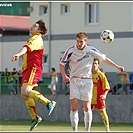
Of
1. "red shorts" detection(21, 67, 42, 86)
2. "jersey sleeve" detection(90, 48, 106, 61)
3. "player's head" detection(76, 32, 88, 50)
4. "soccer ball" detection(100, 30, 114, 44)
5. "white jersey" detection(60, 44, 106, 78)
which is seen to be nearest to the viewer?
"player's head" detection(76, 32, 88, 50)

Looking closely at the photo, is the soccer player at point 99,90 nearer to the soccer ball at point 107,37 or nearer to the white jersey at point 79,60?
the soccer ball at point 107,37

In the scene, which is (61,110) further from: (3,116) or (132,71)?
(132,71)

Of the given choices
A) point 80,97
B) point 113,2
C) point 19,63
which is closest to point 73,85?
point 80,97


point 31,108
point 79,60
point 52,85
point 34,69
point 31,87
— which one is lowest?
point 52,85

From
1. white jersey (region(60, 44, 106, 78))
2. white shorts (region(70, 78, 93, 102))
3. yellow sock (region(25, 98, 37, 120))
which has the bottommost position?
yellow sock (region(25, 98, 37, 120))

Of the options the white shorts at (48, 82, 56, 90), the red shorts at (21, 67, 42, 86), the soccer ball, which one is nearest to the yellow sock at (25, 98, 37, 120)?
the red shorts at (21, 67, 42, 86)

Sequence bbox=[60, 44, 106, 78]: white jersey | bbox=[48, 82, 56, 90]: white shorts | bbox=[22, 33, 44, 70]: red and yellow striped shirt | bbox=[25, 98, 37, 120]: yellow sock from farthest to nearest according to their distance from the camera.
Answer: bbox=[48, 82, 56, 90]: white shorts → bbox=[25, 98, 37, 120]: yellow sock → bbox=[22, 33, 44, 70]: red and yellow striped shirt → bbox=[60, 44, 106, 78]: white jersey

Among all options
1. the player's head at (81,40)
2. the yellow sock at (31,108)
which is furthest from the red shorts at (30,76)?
the player's head at (81,40)

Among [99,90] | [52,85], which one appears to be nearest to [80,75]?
[99,90]

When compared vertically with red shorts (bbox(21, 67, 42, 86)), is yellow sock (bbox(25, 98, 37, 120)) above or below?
below

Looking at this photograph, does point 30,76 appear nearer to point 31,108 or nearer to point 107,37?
point 31,108

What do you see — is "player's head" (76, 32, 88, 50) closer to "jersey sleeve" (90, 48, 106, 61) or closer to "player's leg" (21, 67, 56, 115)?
"jersey sleeve" (90, 48, 106, 61)

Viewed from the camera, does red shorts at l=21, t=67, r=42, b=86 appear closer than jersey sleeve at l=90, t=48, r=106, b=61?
No

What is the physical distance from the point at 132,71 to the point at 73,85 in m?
24.5
